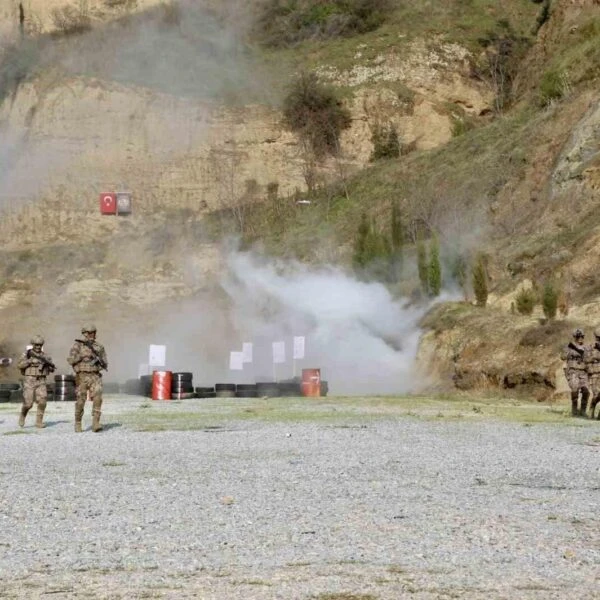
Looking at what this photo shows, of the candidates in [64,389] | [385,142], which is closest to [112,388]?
[64,389]

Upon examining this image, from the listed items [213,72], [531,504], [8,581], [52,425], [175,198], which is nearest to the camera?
[8,581]

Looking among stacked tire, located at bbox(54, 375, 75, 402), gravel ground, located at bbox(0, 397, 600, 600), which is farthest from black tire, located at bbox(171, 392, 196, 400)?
gravel ground, located at bbox(0, 397, 600, 600)

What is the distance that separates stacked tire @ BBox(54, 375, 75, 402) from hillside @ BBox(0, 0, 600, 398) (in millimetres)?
11745

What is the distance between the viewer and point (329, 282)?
49.1 m

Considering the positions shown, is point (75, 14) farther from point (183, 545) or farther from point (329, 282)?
point (183, 545)

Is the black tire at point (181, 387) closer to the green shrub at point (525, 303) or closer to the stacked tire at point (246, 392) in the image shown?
the stacked tire at point (246, 392)

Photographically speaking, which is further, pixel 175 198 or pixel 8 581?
pixel 175 198

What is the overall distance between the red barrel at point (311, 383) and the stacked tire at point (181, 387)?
3262 millimetres

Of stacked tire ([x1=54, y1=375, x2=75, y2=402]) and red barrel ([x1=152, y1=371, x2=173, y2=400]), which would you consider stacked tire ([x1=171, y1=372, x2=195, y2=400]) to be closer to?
red barrel ([x1=152, y1=371, x2=173, y2=400])

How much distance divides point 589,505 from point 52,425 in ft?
46.0

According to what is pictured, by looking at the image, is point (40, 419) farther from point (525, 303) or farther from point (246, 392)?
point (525, 303)

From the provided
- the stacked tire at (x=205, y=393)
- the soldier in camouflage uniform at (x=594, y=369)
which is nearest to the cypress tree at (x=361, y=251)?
the stacked tire at (x=205, y=393)

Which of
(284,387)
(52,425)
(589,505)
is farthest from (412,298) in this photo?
(589,505)

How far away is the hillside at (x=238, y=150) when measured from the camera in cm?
5500
